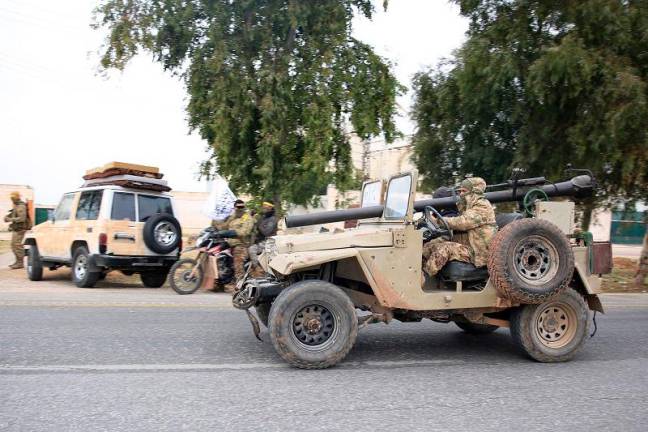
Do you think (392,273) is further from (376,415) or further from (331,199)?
(331,199)

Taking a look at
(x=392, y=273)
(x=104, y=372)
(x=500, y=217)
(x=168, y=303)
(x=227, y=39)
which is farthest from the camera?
(x=227, y=39)

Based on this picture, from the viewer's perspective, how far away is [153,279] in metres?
14.1

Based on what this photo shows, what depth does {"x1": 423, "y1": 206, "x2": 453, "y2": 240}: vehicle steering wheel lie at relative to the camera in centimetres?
662

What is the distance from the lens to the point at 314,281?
6.03 meters

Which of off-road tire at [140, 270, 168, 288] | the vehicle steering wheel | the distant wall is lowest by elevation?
off-road tire at [140, 270, 168, 288]

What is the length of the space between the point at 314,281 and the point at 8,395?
2.73 metres

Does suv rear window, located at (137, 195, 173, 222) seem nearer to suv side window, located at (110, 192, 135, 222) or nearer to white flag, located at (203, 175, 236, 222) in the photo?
suv side window, located at (110, 192, 135, 222)

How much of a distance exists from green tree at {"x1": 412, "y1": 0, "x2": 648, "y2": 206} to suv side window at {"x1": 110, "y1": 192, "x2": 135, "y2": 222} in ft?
26.3

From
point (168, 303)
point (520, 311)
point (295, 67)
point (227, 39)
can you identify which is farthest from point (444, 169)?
point (520, 311)

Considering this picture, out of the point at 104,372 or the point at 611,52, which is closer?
the point at 104,372

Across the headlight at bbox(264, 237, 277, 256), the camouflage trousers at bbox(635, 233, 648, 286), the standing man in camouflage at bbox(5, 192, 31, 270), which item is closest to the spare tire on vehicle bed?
the headlight at bbox(264, 237, 277, 256)

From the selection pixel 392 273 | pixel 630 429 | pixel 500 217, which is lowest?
pixel 630 429

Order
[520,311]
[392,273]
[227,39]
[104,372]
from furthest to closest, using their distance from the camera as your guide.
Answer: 1. [227,39]
2. [520,311]
3. [392,273]
4. [104,372]

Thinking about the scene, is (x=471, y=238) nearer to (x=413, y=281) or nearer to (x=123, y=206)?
(x=413, y=281)
